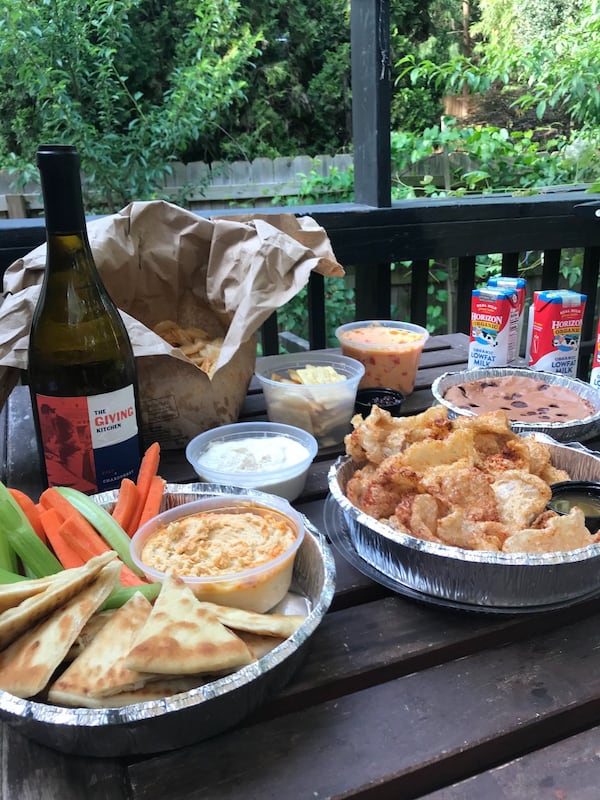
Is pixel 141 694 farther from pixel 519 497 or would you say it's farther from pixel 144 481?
pixel 519 497

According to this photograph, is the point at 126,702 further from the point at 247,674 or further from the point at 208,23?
the point at 208,23

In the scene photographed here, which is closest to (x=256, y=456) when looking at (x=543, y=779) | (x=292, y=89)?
(x=543, y=779)

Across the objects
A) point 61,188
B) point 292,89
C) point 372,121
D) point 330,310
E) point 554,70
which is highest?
point 292,89

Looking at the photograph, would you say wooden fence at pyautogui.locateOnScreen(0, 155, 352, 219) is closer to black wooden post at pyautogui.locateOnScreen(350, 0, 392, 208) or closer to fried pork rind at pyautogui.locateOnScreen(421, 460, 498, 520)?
black wooden post at pyautogui.locateOnScreen(350, 0, 392, 208)

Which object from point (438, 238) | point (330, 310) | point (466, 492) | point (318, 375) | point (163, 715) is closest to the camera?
point (163, 715)

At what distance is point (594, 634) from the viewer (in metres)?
0.84

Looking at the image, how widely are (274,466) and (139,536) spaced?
36cm

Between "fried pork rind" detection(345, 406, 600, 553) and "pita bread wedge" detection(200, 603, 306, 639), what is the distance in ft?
0.81

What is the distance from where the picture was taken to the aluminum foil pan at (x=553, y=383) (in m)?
1.34

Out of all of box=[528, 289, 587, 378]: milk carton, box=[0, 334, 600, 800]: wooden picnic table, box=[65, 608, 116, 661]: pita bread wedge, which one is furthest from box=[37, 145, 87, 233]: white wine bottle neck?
box=[528, 289, 587, 378]: milk carton

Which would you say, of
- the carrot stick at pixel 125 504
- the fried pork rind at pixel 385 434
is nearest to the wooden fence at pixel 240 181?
the fried pork rind at pixel 385 434

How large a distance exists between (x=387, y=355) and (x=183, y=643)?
3.60 feet

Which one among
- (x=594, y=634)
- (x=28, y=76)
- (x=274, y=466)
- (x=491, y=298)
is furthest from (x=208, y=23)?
(x=594, y=634)

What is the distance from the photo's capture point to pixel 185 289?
5.35 ft
